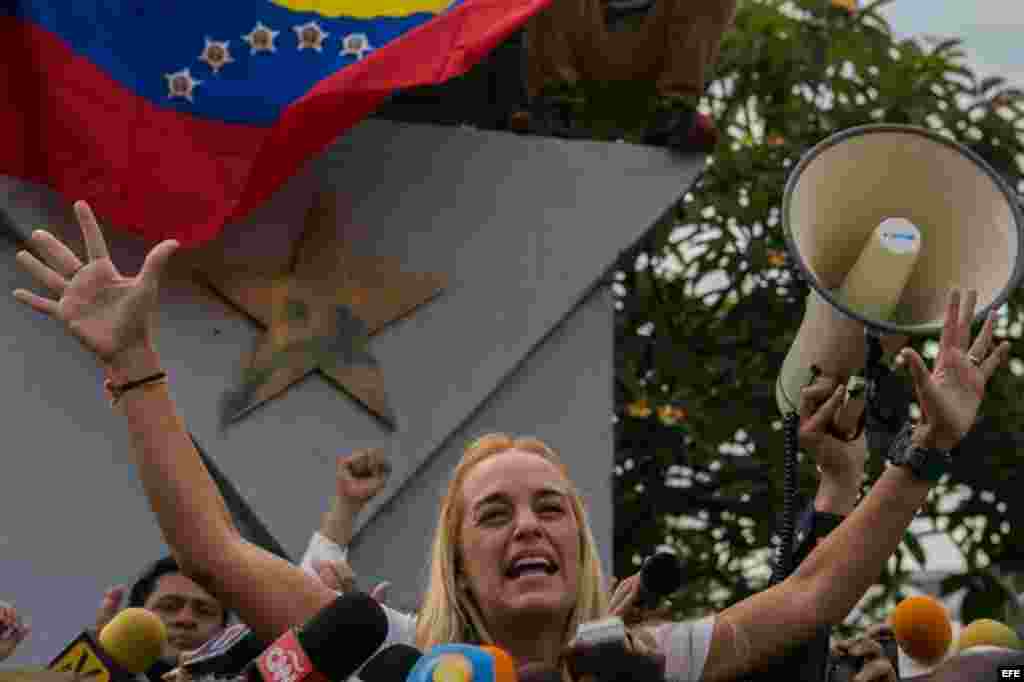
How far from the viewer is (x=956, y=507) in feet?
32.3

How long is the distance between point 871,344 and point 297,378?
3.38 meters

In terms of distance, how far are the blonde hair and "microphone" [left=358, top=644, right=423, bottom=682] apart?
40cm

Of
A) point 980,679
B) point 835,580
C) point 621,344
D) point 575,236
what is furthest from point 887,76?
point 980,679

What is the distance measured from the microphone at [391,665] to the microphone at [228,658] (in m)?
0.37

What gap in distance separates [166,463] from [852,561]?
1043 millimetres

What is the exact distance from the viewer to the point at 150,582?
525cm

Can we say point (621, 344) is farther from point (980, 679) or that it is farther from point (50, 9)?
point (980, 679)

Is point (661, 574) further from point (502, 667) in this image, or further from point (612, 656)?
point (502, 667)

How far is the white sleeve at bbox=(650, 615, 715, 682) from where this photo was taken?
3098 mm

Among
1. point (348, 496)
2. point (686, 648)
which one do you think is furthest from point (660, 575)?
point (348, 496)

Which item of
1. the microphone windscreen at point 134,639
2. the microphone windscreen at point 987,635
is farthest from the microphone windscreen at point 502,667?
the microphone windscreen at point 134,639

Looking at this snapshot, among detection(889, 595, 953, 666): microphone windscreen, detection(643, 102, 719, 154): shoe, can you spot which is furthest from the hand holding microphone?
detection(643, 102, 719, 154): shoe

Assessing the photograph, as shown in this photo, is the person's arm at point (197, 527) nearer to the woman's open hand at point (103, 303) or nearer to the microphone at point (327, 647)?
the woman's open hand at point (103, 303)

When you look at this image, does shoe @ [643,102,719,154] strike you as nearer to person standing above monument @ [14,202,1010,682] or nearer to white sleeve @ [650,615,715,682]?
person standing above monument @ [14,202,1010,682]
